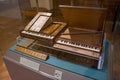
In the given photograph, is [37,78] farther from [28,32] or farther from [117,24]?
[117,24]

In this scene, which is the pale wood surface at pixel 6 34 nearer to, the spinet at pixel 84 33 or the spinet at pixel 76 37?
the spinet at pixel 76 37

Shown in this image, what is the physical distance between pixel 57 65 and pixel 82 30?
30 cm

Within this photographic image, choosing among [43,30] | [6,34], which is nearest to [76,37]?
[43,30]

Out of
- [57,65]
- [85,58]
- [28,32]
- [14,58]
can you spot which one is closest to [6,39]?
[14,58]

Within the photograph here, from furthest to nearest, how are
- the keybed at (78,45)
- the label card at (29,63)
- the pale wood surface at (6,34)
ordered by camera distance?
1. the pale wood surface at (6,34)
2. the label card at (29,63)
3. the keybed at (78,45)

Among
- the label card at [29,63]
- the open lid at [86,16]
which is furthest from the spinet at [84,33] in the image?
the label card at [29,63]

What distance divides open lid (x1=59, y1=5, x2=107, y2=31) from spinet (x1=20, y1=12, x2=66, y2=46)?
109 mm

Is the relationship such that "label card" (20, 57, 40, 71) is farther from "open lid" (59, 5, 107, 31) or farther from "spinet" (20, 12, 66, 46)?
"open lid" (59, 5, 107, 31)

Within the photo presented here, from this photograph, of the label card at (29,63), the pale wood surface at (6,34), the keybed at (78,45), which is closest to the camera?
the keybed at (78,45)

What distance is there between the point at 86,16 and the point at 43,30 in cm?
30

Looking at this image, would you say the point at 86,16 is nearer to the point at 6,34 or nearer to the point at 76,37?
the point at 76,37

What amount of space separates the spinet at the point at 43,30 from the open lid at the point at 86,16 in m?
0.11

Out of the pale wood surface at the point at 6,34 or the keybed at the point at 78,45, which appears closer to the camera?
the keybed at the point at 78,45

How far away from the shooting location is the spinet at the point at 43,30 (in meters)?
0.82
